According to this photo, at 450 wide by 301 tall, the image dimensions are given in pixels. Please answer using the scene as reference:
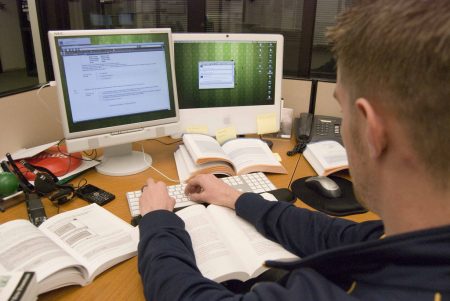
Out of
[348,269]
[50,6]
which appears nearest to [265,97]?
[348,269]

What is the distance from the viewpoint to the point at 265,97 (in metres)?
1.74

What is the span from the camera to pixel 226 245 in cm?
95

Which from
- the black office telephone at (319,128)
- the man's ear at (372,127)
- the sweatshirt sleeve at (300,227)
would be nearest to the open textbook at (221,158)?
the black office telephone at (319,128)

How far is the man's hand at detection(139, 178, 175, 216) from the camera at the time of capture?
1.03m

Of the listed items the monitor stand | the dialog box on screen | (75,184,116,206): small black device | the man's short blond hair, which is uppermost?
the man's short blond hair

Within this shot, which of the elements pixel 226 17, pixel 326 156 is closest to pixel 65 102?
pixel 326 156

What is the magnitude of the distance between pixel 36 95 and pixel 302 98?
4.06 feet

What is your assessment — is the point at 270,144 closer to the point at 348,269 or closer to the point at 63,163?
the point at 63,163

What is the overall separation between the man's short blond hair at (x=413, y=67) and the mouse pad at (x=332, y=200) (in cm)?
65

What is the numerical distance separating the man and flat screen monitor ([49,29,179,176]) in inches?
29.3

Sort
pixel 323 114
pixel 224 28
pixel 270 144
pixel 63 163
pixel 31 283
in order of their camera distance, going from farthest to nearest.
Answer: pixel 224 28, pixel 323 114, pixel 270 144, pixel 63 163, pixel 31 283

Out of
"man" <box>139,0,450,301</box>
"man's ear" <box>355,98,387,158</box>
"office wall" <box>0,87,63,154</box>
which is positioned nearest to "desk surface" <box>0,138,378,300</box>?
"man" <box>139,0,450,301</box>

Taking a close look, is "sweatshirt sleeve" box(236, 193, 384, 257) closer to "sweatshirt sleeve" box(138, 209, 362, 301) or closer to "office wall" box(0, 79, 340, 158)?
"sweatshirt sleeve" box(138, 209, 362, 301)

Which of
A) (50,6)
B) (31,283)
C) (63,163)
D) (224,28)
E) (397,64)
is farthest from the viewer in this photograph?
(224,28)
